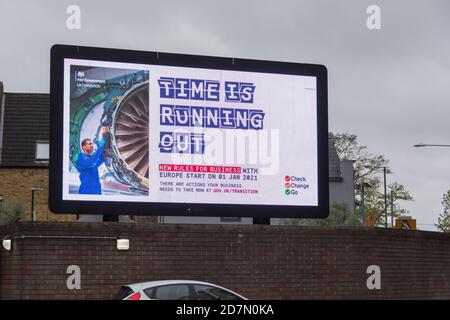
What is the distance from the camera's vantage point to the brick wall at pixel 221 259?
68.0 feet

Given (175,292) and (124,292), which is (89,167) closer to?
(124,292)

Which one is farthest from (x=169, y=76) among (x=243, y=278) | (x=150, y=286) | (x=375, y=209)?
(x=375, y=209)

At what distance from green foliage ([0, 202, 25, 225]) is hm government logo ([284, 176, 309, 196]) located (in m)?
19.8

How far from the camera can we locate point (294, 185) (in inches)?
897

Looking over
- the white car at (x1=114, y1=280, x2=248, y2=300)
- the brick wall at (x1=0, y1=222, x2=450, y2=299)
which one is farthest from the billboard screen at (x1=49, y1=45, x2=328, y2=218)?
the white car at (x1=114, y1=280, x2=248, y2=300)

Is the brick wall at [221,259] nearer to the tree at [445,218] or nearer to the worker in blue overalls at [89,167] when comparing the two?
the worker in blue overalls at [89,167]

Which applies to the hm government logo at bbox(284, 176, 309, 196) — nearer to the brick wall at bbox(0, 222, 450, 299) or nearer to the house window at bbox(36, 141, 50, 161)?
the brick wall at bbox(0, 222, 450, 299)

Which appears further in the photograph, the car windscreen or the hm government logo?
the hm government logo

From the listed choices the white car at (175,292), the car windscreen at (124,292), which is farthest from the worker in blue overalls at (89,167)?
the white car at (175,292)

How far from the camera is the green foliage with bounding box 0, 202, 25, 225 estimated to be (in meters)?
38.8

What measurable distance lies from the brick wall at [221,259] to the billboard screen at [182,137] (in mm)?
601

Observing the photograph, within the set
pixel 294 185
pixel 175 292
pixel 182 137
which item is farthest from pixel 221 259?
pixel 175 292

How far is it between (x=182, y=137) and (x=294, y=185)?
11.6 feet

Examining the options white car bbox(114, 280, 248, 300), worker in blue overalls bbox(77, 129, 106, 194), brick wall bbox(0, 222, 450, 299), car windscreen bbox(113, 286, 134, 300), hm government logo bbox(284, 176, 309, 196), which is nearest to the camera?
white car bbox(114, 280, 248, 300)
